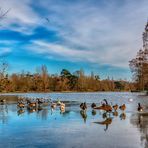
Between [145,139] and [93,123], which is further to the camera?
[93,123]

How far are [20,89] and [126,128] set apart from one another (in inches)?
4711

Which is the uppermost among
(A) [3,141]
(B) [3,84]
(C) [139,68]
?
(C) [139,68]

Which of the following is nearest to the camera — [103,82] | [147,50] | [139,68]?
[147,50]

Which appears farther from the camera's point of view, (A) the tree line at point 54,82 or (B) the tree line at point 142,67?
(A) the tree line at point 54,82

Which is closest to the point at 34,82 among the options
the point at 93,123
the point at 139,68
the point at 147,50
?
the point at 139,68

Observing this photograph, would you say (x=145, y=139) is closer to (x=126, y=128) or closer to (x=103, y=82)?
(x=126, y=128)

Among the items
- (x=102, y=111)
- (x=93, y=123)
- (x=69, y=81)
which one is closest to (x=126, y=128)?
(x=93, y=123)

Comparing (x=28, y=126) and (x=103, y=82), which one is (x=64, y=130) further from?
(x=103, y=82)

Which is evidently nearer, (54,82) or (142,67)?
(142,67)

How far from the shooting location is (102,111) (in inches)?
1427

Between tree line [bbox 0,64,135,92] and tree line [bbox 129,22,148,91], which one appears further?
tree line [bbox 0,64,135,92]

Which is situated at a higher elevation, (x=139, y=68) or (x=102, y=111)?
(x=139, y=68)

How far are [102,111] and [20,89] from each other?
351 feet

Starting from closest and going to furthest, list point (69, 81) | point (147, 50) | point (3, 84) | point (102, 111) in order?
1. point (3, 84)
2. point (102, 111)
3. point (147, 50)
4. point (69, 81)
